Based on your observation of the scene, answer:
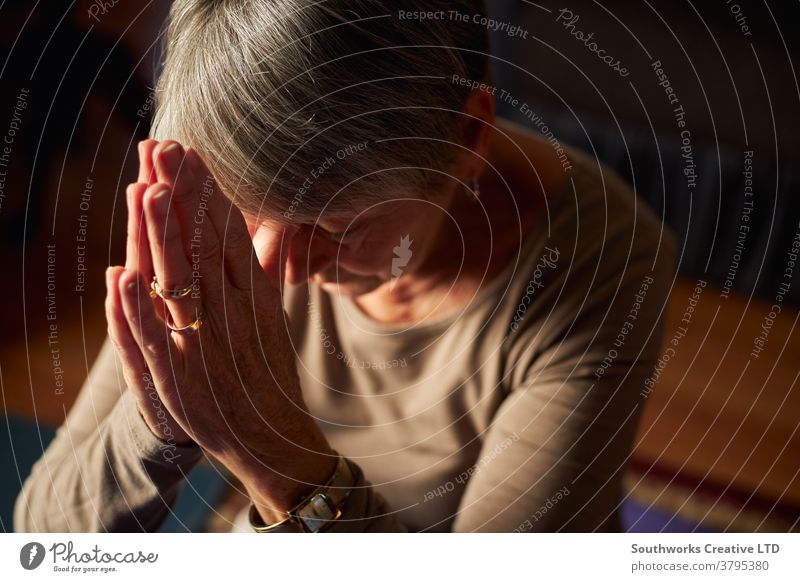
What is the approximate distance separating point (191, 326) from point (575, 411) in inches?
8.2

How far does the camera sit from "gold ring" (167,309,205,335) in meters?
0.29

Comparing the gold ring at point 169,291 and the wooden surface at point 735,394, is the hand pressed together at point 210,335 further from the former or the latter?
the wooden surface at point 735,394

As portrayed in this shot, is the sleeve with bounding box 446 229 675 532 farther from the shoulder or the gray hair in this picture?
the gray hair

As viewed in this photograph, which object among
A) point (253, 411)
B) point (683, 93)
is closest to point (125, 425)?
point (253, 411)

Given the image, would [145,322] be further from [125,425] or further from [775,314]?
[775,314]

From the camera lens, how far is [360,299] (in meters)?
0.42

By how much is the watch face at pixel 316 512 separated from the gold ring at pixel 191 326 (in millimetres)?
108

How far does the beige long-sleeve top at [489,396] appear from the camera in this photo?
1.16 ft

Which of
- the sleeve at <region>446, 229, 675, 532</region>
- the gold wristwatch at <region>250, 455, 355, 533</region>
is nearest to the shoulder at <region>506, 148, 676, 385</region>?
the sleeve at <region>446, 229, 675, 532</region>

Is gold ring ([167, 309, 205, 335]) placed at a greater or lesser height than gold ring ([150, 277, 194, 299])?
lesser

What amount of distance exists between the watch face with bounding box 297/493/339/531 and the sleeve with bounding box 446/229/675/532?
0.08 metres

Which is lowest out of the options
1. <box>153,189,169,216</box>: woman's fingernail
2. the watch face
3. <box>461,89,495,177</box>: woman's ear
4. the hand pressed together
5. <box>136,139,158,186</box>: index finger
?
the watch face

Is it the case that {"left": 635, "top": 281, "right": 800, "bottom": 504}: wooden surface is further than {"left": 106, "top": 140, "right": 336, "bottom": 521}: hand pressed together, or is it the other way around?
A: {"left": 635, "top": 281, "right": 800, "bottom": 504}: wooden surface
